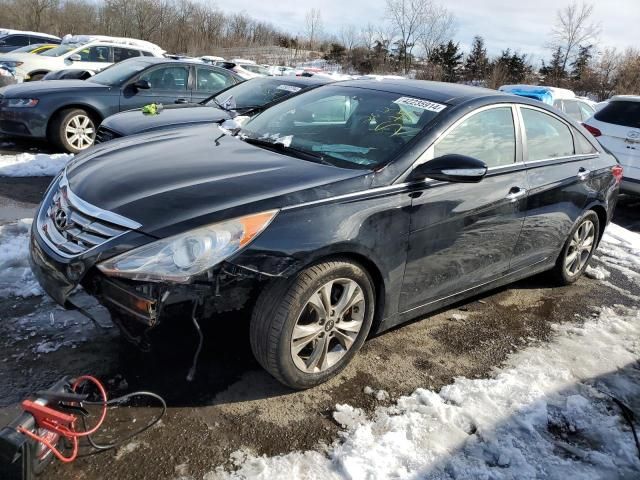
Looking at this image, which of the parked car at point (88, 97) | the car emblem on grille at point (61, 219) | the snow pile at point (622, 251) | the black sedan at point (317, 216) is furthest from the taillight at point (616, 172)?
the parked car at point (88, 97)

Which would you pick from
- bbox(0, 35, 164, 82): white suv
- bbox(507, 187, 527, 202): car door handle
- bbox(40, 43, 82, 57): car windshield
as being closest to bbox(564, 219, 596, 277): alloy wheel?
bbox(507, 187, 527, 202): car door handle

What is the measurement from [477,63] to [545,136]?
39.6 metres

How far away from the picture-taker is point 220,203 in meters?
2.59

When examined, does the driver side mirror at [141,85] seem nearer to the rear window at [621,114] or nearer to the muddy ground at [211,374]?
the muddy ground at [211,374]

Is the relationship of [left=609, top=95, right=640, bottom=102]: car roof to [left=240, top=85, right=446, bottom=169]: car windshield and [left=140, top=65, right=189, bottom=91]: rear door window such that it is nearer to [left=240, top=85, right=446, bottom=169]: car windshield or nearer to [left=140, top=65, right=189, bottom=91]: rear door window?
[left=240, top=85, right=446, bottom=169]: car windshield

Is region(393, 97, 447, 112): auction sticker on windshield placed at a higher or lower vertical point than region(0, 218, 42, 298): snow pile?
higher

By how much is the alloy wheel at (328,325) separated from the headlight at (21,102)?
6846 millimetres

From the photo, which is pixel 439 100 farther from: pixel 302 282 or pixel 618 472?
pixel 618 472

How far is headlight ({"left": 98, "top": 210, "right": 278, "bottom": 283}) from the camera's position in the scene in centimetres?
238

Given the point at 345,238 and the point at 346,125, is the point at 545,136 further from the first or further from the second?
the point at 345,238

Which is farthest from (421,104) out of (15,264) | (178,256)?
(15,264)

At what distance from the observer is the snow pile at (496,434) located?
7.97 ft

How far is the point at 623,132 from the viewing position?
7766mm

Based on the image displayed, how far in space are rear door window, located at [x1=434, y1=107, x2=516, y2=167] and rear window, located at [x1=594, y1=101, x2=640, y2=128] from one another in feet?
16.8
